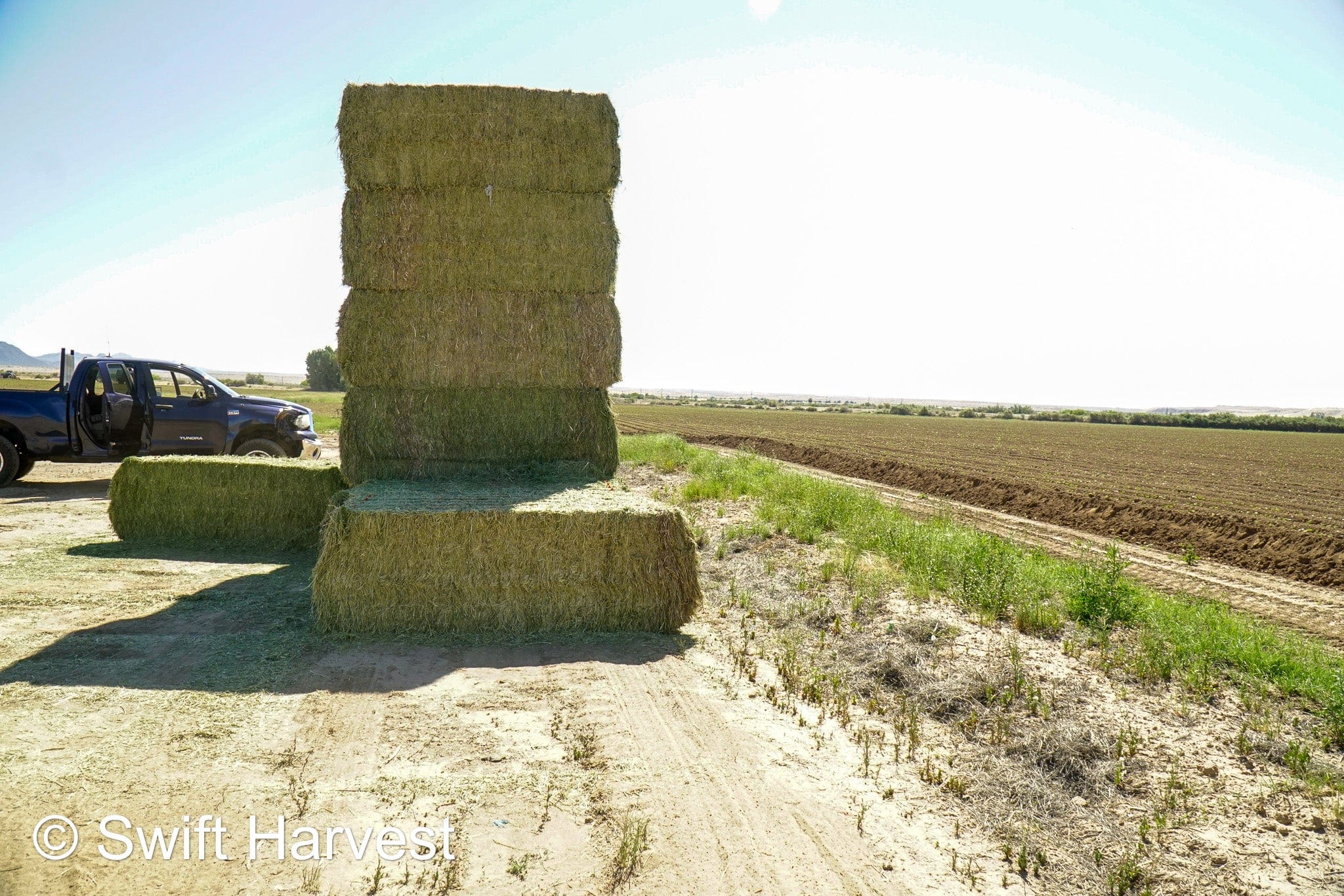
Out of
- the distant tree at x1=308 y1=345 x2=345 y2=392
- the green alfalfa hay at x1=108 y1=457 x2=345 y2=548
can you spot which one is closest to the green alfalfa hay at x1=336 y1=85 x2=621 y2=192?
the green alfalfa hay at x1=108 y1=457 x2=345 y2=548

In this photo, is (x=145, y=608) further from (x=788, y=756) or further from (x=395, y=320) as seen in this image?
(x=788, y=756)

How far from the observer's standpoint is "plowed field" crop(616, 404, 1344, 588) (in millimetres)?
Result: 13344

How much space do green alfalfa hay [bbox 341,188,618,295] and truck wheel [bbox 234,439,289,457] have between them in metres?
5.77

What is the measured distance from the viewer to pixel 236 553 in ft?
29.2

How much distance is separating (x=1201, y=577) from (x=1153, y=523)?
437 centimetres

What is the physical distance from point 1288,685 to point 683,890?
4554 mm

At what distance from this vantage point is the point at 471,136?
823 centimetres

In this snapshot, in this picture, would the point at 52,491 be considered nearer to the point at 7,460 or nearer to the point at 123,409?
the point at 7,460

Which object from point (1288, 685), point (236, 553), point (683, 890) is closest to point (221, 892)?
point (683, 890)

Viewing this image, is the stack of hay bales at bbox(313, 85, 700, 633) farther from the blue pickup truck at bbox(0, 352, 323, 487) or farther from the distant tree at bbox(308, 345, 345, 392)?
the distant tree at bbox(308, 345, 345, 392)

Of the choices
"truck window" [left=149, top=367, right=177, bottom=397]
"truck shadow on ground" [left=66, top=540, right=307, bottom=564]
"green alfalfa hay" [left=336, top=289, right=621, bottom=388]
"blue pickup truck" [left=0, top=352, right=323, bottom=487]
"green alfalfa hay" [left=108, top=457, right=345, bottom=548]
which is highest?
"green alfalfa hay" [left=336, top=289, right=621, bottom=388]

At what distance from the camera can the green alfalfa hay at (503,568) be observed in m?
6.15

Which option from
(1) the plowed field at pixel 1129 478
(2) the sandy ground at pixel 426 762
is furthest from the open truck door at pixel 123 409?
(1) the plowed field at pixel 1129 478

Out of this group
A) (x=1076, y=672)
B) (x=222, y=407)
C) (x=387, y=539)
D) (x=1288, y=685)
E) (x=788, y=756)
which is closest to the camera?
(x=788, y=756)
